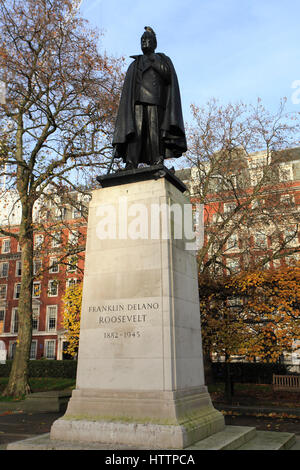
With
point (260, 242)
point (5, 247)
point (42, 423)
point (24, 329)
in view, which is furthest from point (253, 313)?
point (5, 247)

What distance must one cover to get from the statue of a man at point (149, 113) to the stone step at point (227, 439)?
16.6ft

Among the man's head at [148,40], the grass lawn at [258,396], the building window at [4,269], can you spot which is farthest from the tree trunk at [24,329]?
the building window at [4,269]

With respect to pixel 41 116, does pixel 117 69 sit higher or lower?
higher

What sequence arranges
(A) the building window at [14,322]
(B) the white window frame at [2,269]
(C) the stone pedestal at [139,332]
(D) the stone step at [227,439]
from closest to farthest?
(D) the stone step at [227,439], (C) the stone pedestal at [139,332], (A) the building window at [14,322], (B) the white window frame at [2,269]

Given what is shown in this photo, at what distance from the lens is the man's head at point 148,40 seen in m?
8.45

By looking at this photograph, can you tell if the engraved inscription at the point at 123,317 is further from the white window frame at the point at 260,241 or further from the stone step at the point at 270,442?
the white window frame at the point at 260,241

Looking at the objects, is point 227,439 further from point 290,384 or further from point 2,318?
point 2,318

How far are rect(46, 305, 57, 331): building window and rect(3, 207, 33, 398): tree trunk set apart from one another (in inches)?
1408

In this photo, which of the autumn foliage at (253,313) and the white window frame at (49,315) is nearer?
the autumn foliage at (253,313)
